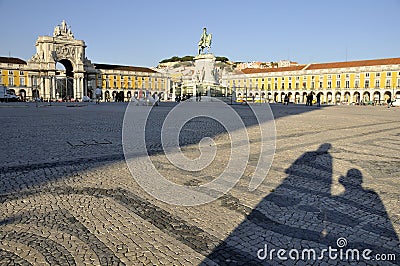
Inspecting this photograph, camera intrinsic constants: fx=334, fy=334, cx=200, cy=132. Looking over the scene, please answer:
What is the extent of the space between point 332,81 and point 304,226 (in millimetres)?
79825

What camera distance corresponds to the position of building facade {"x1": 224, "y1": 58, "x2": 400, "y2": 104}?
6874cm

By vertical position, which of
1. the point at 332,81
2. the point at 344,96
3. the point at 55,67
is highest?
the point at 55,67

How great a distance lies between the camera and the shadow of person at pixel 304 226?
250cm

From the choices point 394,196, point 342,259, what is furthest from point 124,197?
point 394,196

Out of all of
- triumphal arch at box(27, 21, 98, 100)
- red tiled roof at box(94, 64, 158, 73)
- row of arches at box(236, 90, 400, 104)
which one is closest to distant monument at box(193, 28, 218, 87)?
row of arches at box(236, 90, 400, 104)

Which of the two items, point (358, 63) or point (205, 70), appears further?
point (358, 63)

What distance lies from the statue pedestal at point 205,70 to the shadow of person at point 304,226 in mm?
39579

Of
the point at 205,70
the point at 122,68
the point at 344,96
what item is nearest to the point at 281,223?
the point at 205,70

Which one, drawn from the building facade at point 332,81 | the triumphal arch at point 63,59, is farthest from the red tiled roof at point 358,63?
the triumphal arch at point 63,59

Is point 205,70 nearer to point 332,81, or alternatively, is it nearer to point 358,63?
point 332,81

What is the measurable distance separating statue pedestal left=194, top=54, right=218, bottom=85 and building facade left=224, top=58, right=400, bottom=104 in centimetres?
1860

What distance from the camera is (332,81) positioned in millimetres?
76188

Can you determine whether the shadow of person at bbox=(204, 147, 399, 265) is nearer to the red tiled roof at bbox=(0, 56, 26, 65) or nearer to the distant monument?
the distant monument

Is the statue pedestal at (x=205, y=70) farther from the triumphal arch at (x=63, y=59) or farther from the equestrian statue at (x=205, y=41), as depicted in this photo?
the triumphal arch at (x=63, y=59)
